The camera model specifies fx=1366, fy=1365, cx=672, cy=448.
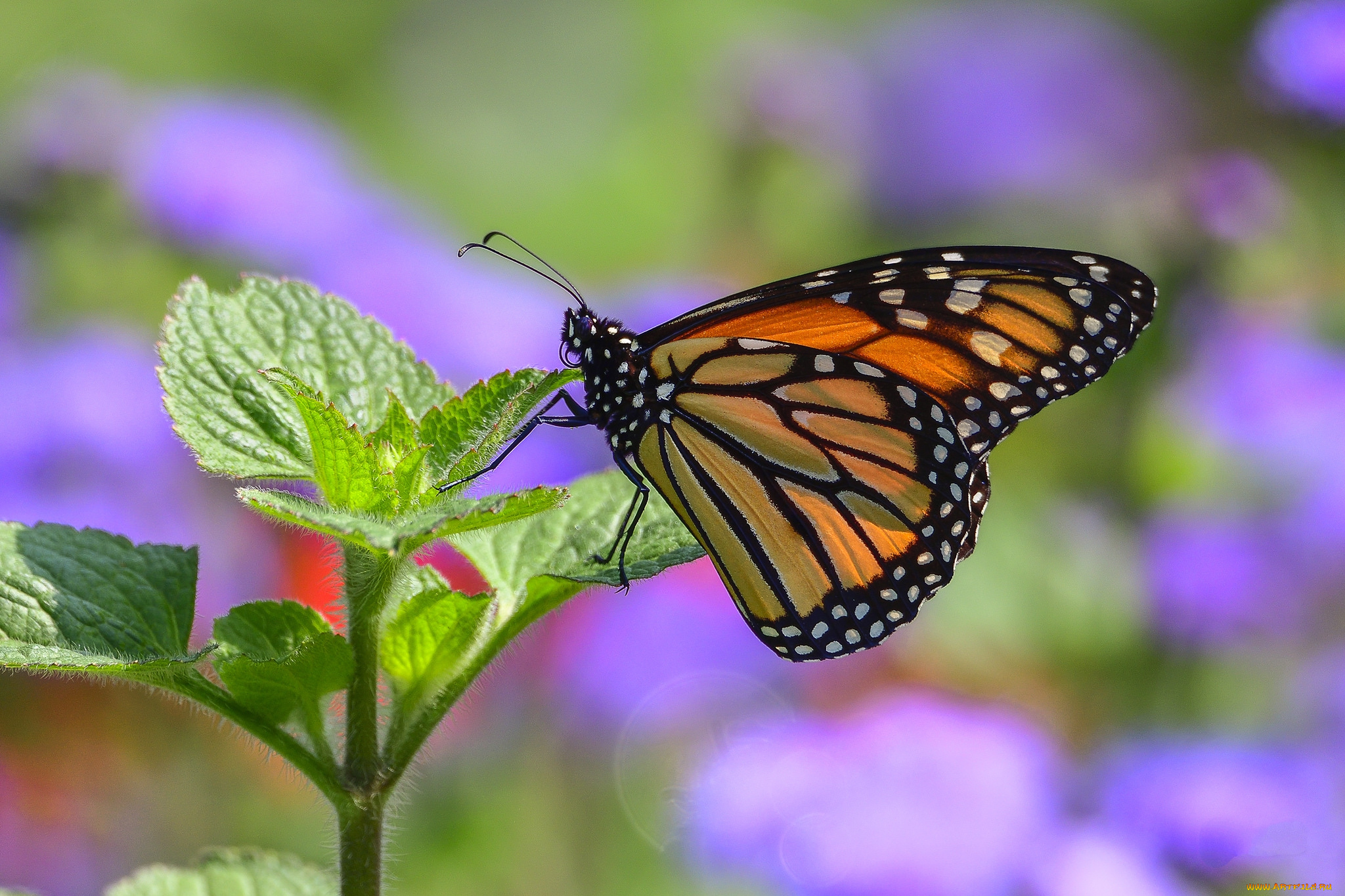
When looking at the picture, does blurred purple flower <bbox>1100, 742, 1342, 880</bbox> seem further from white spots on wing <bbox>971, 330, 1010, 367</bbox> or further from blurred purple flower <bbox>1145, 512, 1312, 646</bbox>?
white spots on wing <bbox>971, 330, 1010, 367</bbox>

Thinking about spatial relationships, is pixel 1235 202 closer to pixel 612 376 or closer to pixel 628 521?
pixel 612 376

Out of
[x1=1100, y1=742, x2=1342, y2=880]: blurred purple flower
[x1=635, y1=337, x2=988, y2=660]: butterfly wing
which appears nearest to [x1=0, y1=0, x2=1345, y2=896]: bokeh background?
[x1=1100, y1=742, x2=1342, y2=880]: blurred purple flower

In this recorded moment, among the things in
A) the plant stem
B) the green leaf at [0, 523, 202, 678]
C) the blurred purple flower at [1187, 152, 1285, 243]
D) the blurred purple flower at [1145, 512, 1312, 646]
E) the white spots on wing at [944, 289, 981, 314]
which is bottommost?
the plant stem

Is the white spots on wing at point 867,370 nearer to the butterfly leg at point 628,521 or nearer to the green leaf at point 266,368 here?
the butterfly leg at point 628,521

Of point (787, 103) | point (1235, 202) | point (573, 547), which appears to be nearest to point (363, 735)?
point (573, 547)

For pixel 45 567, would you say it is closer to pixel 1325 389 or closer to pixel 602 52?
pixel 1325 389

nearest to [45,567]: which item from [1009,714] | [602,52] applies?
[1009,714]
